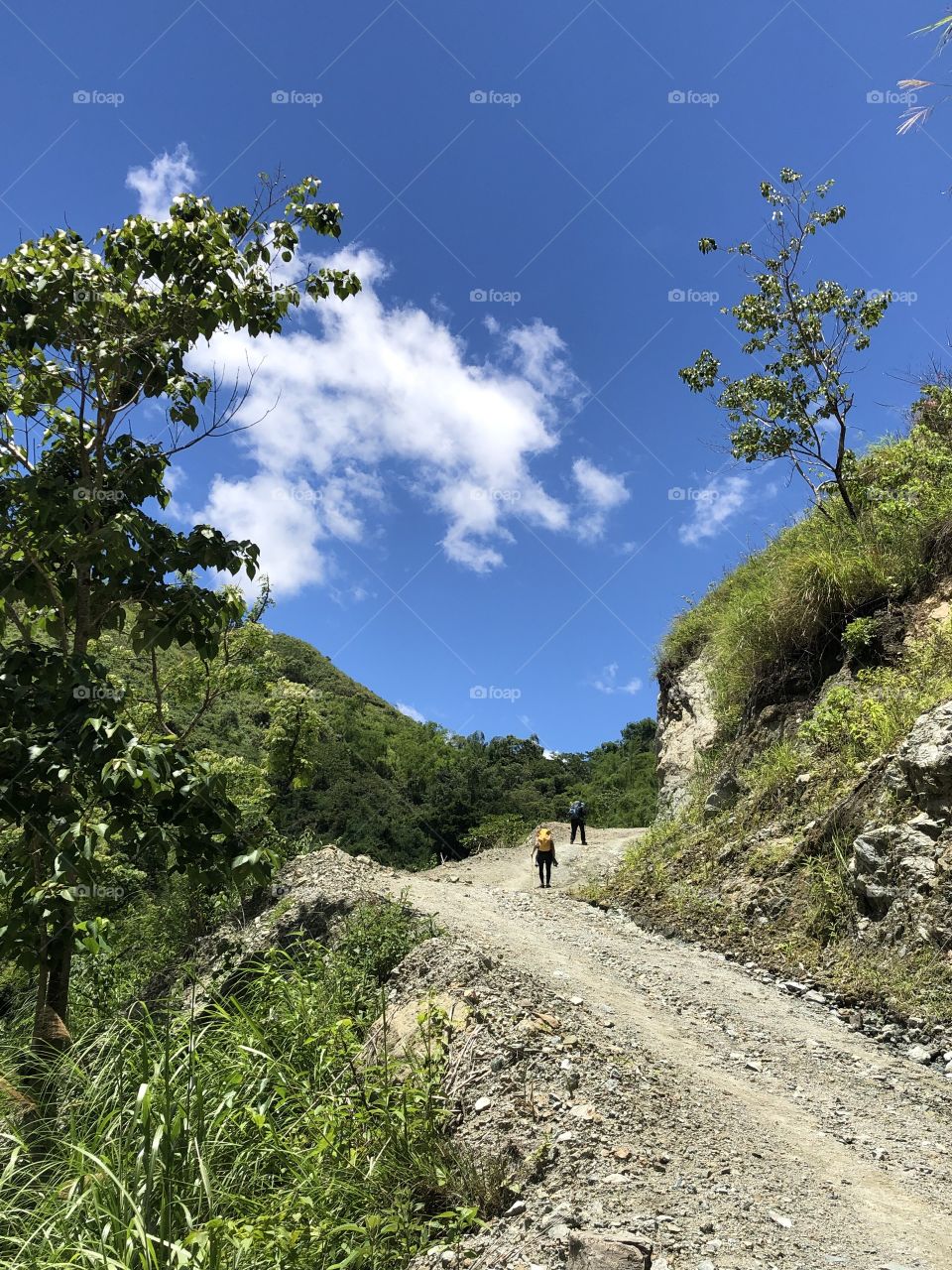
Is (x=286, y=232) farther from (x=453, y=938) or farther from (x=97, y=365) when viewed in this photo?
(x=453, y=938)

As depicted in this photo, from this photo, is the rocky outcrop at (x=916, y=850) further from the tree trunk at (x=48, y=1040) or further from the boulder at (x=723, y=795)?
the tree trunk at (x=48, y=1040)

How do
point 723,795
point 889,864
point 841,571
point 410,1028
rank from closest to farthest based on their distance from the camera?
point 410,1028 < point 889,864 < point 841,571 < point 723,795

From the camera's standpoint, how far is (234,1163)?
3252 millimetres

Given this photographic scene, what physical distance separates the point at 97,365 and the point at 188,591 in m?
1.49

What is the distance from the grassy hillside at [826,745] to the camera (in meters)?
6.37

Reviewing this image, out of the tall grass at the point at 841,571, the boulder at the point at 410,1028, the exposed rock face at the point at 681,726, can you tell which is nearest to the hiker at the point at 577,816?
the exposed rock face at the point at 681,726

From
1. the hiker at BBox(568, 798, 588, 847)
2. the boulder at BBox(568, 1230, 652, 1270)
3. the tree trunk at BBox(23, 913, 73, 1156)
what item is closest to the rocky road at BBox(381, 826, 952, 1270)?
the boulder at BBox(568, 1230, 652, 1270)

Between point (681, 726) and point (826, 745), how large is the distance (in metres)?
7.53

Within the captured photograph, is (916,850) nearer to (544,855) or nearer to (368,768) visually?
(544,855)

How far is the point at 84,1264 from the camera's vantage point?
8.50 feet

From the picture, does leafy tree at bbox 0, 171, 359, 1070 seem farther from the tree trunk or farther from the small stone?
the small stone

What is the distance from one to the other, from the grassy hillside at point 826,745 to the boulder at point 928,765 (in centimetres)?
19

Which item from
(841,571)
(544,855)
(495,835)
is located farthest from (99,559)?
(495,835)

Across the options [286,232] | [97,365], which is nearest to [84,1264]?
[97,365]
